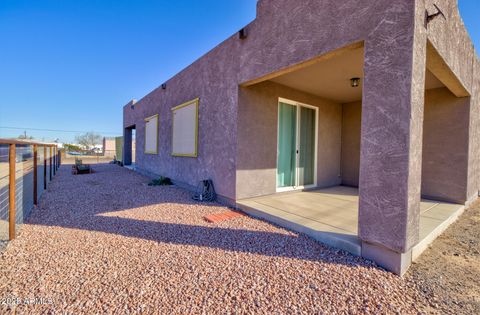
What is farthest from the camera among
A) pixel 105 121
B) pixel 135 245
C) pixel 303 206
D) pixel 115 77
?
pixel 105 121

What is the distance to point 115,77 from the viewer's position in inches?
716

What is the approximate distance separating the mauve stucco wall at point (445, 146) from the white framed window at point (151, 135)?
837cm

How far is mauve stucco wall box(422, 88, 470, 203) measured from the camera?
14.1ft

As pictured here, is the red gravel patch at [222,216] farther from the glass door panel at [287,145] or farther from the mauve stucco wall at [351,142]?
the mauve stucco wall at [351,142]

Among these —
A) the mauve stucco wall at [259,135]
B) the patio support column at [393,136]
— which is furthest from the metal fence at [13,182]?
the patio support column at [393,136]

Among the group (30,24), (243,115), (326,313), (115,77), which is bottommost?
(326,313)

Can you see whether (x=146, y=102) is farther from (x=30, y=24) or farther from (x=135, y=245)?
(x=135, y=245)

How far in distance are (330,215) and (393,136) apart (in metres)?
1.84

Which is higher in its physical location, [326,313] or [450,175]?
[450,175]

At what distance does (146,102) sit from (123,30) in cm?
295

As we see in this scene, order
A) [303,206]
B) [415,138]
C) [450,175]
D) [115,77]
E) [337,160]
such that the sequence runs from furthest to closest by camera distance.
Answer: [115,77]
[337,160]
[450,175]
[303,206]
[415,138]

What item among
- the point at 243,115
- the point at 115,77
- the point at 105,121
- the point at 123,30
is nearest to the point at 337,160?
the point at 243,115

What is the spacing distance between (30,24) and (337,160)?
11.9 meters

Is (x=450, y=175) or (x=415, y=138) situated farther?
(x=450, y=175)
